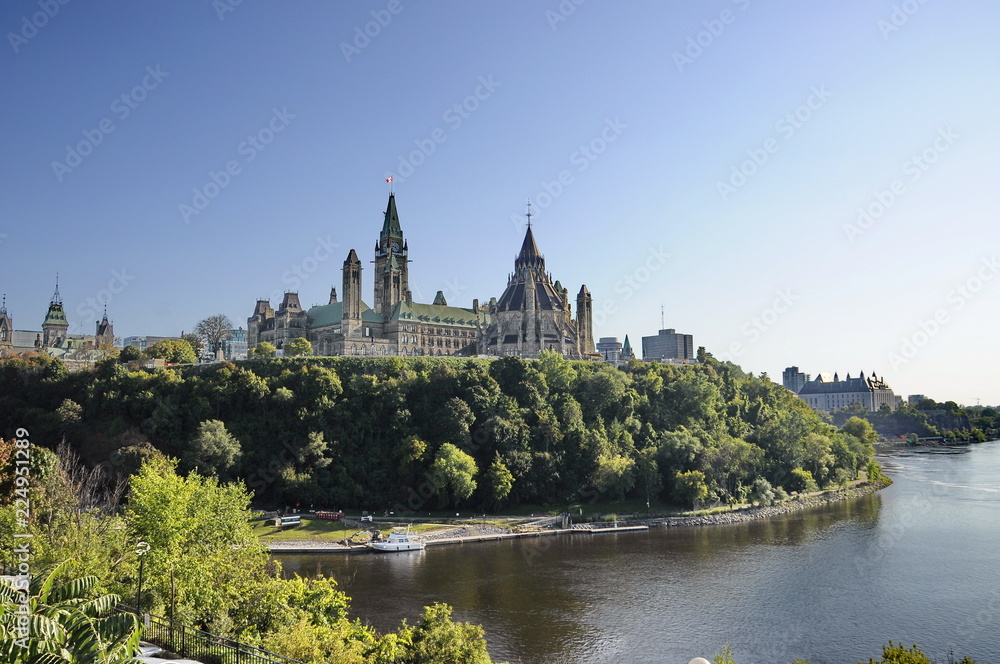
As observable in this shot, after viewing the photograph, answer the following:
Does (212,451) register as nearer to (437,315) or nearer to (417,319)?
(417,319)

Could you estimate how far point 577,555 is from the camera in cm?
5738

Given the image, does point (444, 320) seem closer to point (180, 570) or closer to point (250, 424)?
point (250, 424)

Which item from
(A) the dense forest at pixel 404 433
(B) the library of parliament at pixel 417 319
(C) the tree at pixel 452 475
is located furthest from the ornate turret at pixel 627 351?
(C) the tree at pixel 452 475

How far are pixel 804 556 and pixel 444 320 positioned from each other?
264 ft

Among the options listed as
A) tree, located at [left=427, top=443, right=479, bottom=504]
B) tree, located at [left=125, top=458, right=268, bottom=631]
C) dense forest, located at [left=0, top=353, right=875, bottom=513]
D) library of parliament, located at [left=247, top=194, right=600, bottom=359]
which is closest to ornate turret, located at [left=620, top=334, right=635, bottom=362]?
library of parliament, located at [left=247, top=194, right=600, bottom=359]

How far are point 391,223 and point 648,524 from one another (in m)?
80.1

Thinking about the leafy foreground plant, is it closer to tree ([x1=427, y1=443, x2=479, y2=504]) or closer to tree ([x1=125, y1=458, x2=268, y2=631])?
tree ([x1=125, y1=458, x2=268, y2=631])

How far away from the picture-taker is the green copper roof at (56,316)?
479 feet

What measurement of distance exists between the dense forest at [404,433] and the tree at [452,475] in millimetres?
148

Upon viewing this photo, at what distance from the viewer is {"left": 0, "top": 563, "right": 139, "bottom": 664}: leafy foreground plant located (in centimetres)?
1162

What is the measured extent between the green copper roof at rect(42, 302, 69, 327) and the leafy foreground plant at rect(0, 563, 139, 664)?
155467 millimetres

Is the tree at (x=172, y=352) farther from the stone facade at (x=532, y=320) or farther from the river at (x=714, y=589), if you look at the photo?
the river at (x=714, y=589)

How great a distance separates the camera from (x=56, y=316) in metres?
147

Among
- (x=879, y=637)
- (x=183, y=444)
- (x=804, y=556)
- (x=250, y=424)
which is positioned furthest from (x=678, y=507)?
(x=183, y=444)
